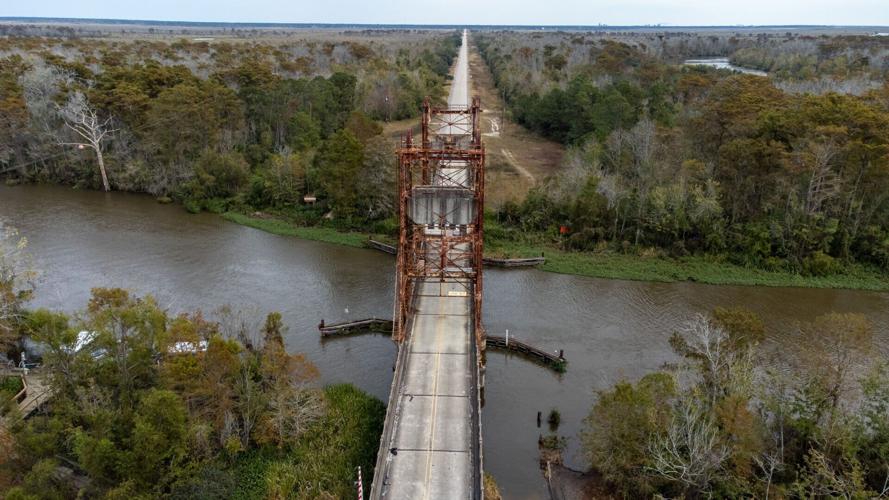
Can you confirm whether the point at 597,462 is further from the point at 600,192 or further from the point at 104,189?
the point at 104,189

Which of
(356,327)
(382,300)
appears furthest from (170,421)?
(382,300)

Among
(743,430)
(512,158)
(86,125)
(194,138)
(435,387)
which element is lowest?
(435,387)

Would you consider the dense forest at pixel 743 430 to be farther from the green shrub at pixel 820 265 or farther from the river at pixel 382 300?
the green shrub at pixel 820 265

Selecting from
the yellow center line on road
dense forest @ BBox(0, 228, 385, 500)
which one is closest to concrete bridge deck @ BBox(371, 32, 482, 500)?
the yellow center line on road

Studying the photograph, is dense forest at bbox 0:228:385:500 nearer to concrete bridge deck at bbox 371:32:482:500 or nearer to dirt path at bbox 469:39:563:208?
concrete bridge deck at bbox 371:32:482:500

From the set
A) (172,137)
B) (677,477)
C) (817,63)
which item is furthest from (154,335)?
(817,63)

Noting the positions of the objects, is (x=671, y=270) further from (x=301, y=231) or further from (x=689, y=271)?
(x=301, y=231)

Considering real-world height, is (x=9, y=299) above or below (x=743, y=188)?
below
